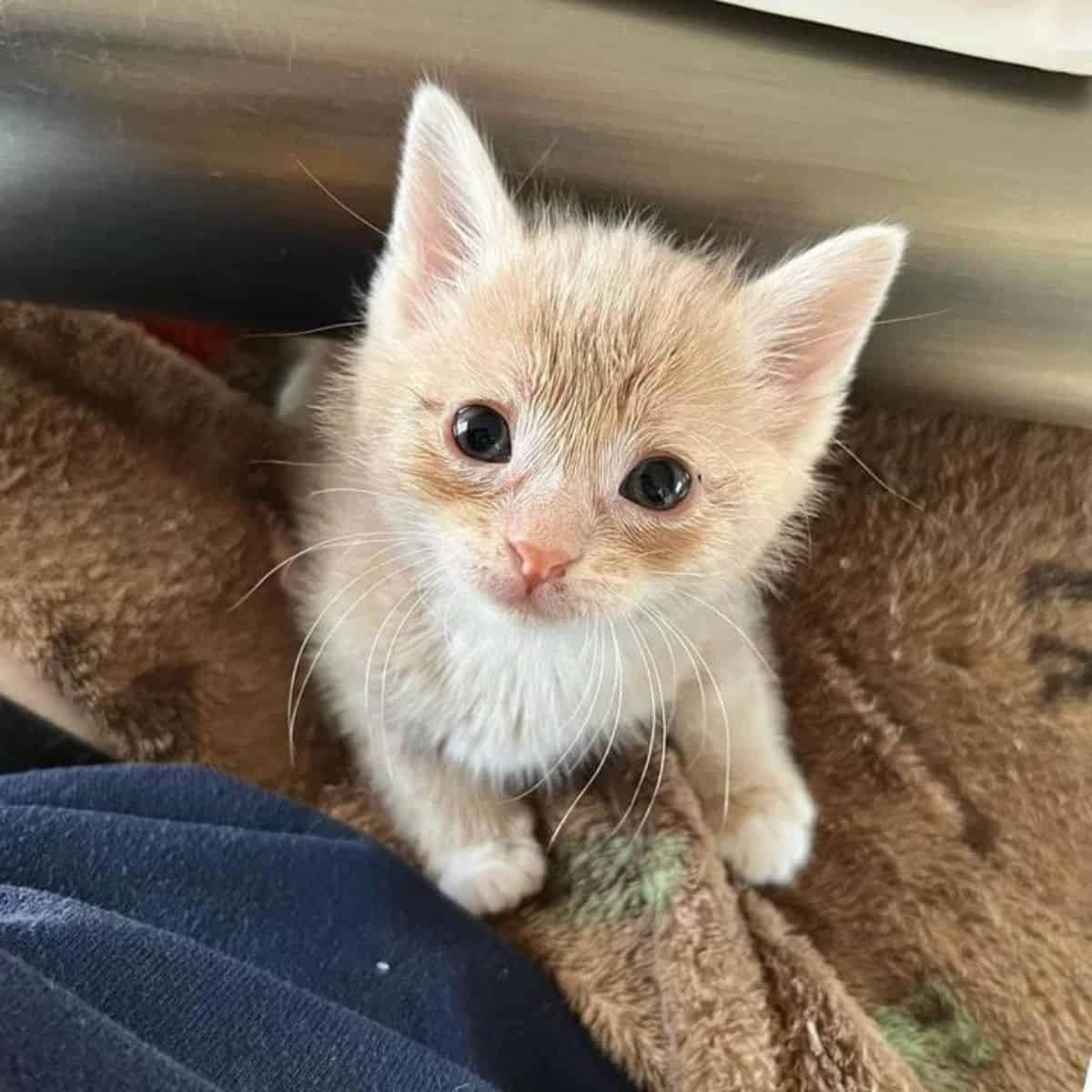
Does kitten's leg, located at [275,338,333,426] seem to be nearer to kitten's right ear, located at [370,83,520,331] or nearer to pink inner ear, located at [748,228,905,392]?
kitten's right ear, located at [370,83,520,331]

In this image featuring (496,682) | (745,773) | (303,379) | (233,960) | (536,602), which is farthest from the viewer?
(303,379)

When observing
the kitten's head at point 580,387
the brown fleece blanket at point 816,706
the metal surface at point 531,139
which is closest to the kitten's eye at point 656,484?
the kitten's head at point 580,387

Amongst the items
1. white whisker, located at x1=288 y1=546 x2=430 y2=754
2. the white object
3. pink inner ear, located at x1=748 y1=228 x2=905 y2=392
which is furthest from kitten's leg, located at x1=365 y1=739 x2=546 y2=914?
the white object

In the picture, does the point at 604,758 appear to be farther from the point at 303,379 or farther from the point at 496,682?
the point at 303,379

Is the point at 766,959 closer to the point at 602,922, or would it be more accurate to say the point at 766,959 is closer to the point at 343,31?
the point at 602,922

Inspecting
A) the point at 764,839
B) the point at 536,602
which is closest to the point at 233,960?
the point at 536,602

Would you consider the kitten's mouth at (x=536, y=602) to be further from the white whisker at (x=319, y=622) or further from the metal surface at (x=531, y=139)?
the metal surface at (x=531, y=139)
